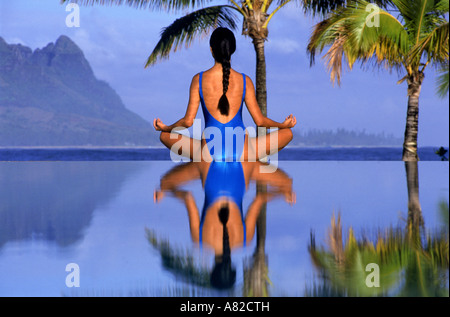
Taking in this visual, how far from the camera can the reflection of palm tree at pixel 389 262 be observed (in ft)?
4.52

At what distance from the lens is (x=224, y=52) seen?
16.3ft

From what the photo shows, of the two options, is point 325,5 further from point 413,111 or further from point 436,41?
point 413,111

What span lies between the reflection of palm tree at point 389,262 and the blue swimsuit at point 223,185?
41cm

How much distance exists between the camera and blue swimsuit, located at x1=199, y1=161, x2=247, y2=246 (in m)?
2.77

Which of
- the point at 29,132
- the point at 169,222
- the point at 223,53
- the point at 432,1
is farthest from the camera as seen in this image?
the point at 29,132

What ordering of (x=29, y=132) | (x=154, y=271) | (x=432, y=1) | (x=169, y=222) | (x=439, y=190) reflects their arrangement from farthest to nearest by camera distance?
(x=29, y=132), (x=432, y=1), (x=439, y=190), (x=169, y=222), (x=154, y=271)

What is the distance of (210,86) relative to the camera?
5.02 metres

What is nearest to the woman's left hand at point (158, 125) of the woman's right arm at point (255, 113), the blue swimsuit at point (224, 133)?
the blue swimsuit at point (224, 133)

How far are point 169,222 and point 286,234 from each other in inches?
23.6

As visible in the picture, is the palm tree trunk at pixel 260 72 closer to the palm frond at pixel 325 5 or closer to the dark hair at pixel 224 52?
the palm frond at pixel 325 5

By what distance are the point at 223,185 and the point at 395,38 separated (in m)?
7.47

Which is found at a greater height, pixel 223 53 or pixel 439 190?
pixel 223 53
